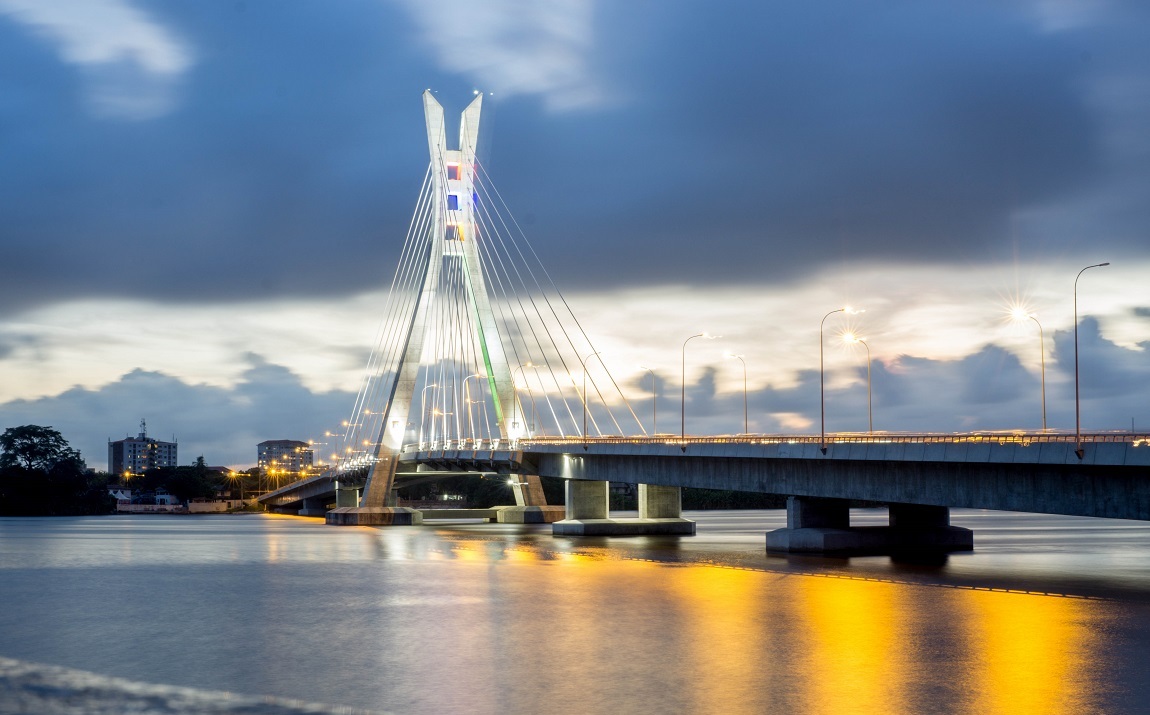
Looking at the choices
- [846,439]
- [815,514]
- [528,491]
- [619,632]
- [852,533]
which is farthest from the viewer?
[528,491]

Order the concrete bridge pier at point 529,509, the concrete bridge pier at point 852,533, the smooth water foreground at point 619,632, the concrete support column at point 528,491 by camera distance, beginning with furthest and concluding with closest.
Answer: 1. the concrete support column at point 528,491
2. the concrete bridge pier at point 529,509
3. the concrete bridge pier at point 852,533
4. the smooth water foreground at point 619,632

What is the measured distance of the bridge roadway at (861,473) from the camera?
39250mm

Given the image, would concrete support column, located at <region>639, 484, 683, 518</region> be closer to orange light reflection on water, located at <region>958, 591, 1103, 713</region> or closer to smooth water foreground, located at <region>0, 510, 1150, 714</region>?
smooth water foreground, located at <region>0, 510, 1150, 714</region>

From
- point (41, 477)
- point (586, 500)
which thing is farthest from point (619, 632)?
point (41, 477)

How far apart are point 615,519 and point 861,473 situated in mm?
35116

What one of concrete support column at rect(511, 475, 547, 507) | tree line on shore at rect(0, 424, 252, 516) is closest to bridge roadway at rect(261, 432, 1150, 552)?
concrete support column at rect(511, 475, 547, 507)

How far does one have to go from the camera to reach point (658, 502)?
8606cm

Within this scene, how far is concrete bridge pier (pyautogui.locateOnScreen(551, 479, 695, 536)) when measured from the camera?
83750mm

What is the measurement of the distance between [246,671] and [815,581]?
23.5 m

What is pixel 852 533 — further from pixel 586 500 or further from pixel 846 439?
pixel 586 500

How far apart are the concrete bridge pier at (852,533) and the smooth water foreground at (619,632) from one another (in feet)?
15.9

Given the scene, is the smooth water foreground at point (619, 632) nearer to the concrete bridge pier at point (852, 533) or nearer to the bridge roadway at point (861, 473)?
the bridge roadway at point (861, 473)

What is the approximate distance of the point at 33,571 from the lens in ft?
184

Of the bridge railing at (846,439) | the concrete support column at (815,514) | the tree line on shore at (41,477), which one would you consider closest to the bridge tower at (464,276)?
the bridge railing at (846,439)
